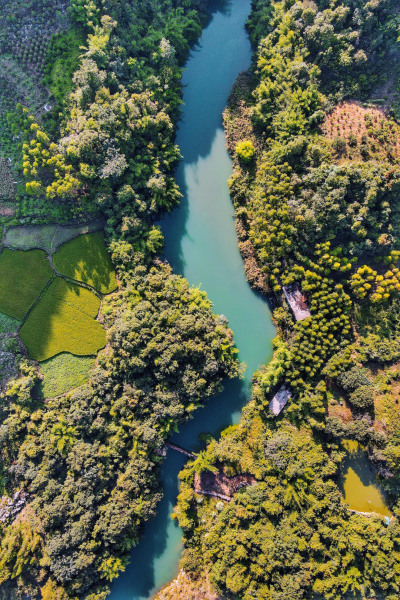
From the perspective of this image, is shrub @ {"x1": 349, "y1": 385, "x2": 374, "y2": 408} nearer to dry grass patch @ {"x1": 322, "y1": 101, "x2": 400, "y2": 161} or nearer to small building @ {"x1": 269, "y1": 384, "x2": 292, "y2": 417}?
small building @ {"x1": 269, "y1": 384, "x2": 292, "y2": 417}

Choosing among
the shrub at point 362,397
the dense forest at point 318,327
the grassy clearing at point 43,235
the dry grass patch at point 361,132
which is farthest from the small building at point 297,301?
the grassy clearing at point 43,235

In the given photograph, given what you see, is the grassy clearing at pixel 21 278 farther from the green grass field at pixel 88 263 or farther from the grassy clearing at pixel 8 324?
the green grass field at pixel 88 263

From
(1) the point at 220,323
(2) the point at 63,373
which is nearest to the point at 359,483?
(1) the point at 220,323

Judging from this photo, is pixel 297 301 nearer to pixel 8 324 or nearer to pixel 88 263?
pixel 88 263

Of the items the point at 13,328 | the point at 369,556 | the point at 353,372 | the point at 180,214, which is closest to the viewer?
the point at 369,556

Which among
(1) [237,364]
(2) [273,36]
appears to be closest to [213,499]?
(1) [237,364]

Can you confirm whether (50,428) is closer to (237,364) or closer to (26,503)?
(26,503)

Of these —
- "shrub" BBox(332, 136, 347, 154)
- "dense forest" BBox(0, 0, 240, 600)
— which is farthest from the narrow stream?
"shrub" BBox(332, 136, 347, 154)
